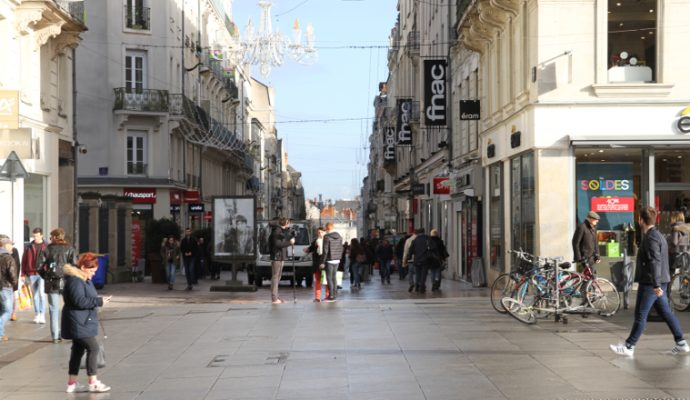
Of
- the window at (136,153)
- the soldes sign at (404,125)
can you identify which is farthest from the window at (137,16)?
the soldes sign at (404,125)

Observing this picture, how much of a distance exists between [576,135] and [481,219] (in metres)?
8.40

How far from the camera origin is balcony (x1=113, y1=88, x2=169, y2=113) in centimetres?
4781

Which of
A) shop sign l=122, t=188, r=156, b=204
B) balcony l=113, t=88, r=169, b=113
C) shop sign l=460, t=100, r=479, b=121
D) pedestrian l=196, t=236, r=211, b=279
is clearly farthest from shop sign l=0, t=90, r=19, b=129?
shop sign l=122, t=188, r=156, b=204

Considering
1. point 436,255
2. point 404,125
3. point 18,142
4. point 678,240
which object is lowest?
point 436,255

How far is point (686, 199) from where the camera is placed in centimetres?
2309

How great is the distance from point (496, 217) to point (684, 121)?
Result: 23.9 feet

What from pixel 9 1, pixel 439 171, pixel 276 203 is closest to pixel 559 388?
pixel 9 1

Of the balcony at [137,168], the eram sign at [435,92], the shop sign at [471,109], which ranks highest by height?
the eram sign at [435,92]

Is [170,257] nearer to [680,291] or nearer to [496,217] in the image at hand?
[496,217]

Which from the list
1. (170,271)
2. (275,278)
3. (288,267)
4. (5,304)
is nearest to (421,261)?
(275,278)

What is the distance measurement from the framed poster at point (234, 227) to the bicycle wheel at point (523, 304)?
13.0 metres

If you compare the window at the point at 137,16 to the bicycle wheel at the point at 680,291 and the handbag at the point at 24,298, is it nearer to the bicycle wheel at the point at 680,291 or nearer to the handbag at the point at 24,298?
the handbag at the point at 24,298

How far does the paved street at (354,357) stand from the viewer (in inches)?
408

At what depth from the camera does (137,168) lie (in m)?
48.8
